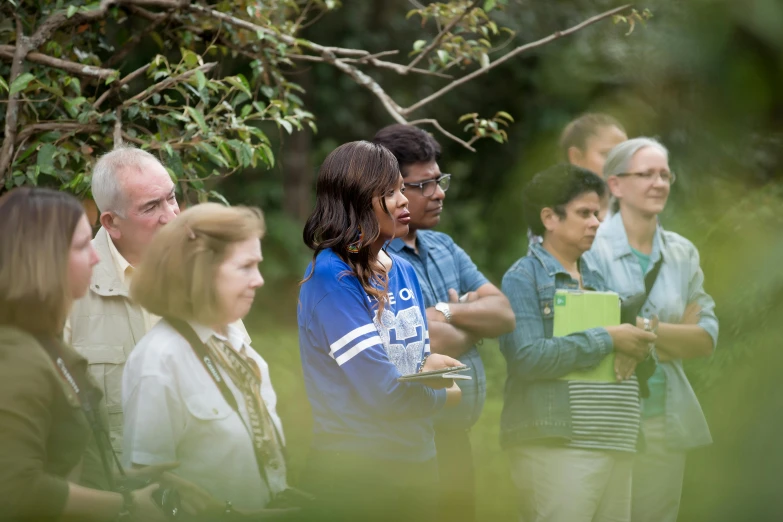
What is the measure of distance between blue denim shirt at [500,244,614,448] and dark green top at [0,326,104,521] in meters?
1.94

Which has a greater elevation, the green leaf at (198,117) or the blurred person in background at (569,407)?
the green leaf at (198,117)

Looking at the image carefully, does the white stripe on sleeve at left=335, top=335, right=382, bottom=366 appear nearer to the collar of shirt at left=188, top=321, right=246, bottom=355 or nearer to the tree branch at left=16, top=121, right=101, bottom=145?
the collar of shirt at left=188, top=321, right=246, bottom=355

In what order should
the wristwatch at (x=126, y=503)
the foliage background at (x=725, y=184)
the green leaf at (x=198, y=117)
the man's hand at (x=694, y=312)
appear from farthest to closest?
the green leaf at (x=198, y=117)
the wristwatch at (x=126, y=503)
the man's hand at (x=694, y=312)
the foliage background at (x=725, y=184)

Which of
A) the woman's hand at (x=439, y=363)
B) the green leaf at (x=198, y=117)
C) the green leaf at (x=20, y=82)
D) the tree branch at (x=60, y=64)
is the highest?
the tree branch at (x=60, y=64)

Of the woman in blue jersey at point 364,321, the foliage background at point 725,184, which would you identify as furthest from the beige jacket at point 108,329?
the foliage background at point 725,184

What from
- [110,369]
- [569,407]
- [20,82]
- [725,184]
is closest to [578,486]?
[569,407]

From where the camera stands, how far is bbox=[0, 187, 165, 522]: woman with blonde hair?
1039 millimetres

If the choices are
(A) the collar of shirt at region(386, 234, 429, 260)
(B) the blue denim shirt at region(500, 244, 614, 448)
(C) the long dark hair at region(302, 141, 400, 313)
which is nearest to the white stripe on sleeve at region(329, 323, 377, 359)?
(C) the long dark hair at region(302, 141, 400, 313)

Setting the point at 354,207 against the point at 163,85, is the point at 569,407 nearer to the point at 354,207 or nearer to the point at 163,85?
the point at 354,207

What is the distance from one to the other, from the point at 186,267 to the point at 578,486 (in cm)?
183

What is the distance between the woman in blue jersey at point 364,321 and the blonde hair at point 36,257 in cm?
78

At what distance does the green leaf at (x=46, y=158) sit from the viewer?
3320 millimetres

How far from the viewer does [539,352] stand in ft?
10.7

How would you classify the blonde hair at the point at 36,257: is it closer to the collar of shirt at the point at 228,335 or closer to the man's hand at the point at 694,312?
the collar of shirt at the point at 228,335
